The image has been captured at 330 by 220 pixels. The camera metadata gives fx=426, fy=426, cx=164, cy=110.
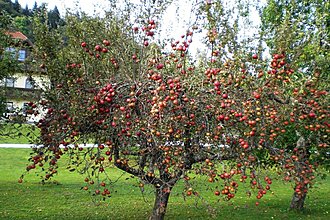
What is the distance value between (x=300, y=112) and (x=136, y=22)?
3.06m

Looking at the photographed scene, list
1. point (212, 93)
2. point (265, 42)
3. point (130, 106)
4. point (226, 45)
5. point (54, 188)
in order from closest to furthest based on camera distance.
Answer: point (130, 106)
point (212, 93)
point (226, 45)
point (265, 42)
point (54, 188)

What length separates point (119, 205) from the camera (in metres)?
10.2

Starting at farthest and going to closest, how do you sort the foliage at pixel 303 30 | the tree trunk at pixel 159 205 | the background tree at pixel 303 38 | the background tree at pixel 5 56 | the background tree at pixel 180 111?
the tree trunk at pixel 159 205 → the foliage at pixel 303 30 → the background tree at pixel 303 38 → the background tree at pixel 5 56 → the background tree at pixel 180 111

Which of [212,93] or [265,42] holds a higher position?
[265,42]

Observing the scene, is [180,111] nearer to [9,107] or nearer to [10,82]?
[9,107]

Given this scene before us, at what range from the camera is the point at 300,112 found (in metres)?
4.73

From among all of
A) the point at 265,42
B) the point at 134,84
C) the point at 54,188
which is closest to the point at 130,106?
the point at 134,84

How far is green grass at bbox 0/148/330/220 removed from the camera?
898 cm

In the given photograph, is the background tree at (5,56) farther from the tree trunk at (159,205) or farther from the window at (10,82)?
the tree trunk at (159,205)

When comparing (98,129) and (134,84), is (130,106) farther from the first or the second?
(98,129)

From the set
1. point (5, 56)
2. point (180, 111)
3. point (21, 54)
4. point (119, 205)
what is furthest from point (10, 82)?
point (119, 205)

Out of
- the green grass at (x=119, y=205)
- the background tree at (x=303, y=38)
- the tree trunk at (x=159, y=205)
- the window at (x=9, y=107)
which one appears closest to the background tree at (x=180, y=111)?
the window at (x=9, y=107)

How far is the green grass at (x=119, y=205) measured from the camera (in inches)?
353

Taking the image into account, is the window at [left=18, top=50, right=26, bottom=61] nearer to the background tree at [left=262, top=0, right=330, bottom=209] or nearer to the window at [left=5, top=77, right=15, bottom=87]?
the window at [left=5, top=77, right=15, bottom=87]
